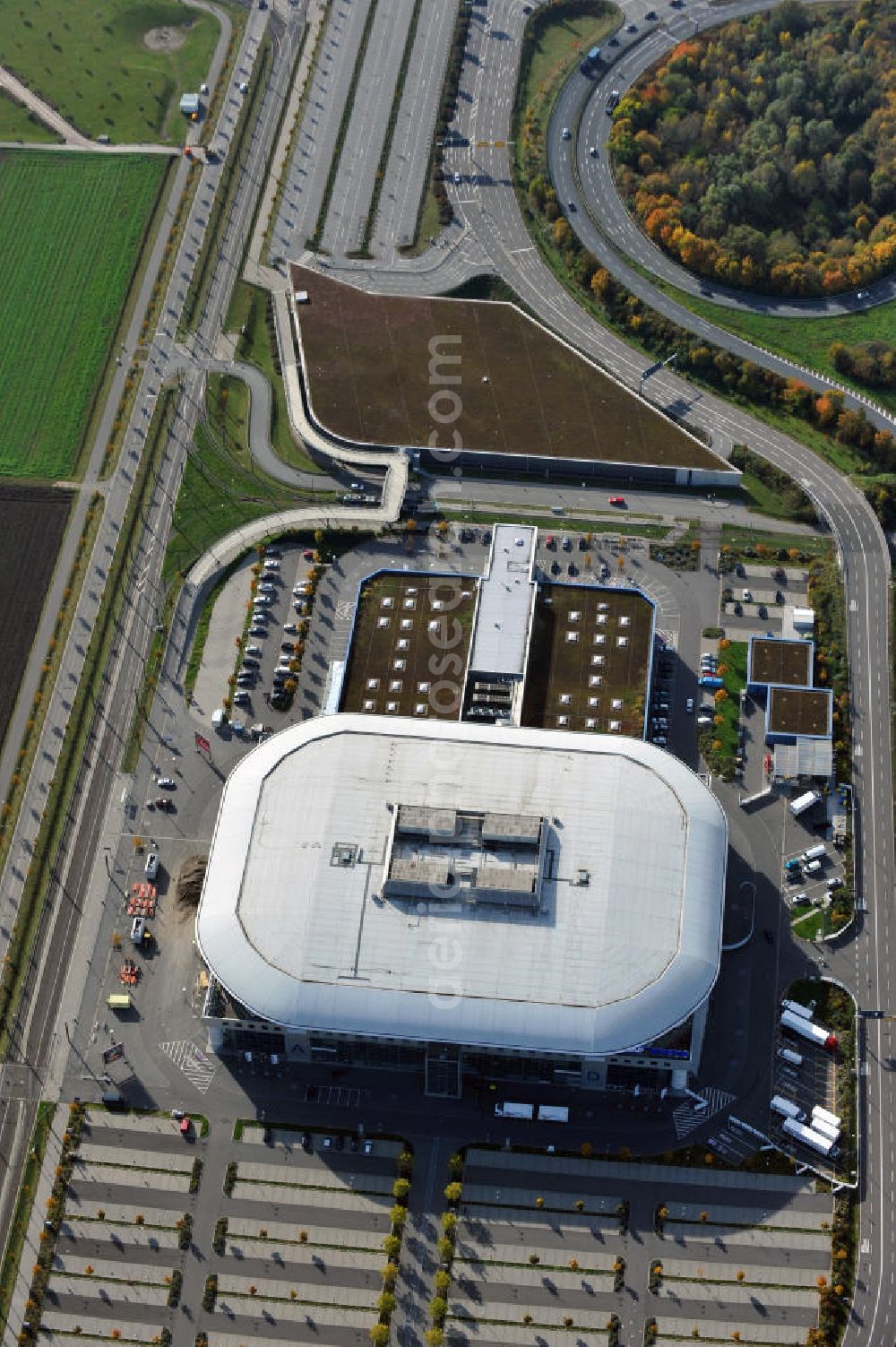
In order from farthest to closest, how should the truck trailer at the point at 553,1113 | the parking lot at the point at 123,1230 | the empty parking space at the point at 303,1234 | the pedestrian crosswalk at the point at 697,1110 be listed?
the pedestrian crosswalk at the point at 697,1110 < the truck trailer at the point at 553,1113 < the parking lot at the point at 123,1230 < the empty parking space at the point at 303,1234

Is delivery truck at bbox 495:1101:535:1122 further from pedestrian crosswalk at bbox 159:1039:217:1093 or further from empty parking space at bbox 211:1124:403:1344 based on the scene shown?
pedestrian crosswalk at bbox 159:1039:217:1093

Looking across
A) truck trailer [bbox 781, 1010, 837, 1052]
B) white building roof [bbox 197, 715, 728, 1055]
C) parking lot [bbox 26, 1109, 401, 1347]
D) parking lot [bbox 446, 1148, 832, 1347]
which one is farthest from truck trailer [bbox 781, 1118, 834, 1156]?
parking lot [bbox 26, 1109, 401, 1347]

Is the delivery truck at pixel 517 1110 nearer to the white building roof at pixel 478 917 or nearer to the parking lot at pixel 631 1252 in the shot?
the parking lot at pixel 631 1252

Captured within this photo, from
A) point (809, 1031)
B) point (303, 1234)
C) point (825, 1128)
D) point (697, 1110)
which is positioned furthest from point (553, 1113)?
point (809, 1031)

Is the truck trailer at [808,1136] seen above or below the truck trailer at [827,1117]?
below

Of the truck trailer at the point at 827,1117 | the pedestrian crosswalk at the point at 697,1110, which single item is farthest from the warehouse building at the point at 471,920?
the truck trailer at the point at 827,1117
